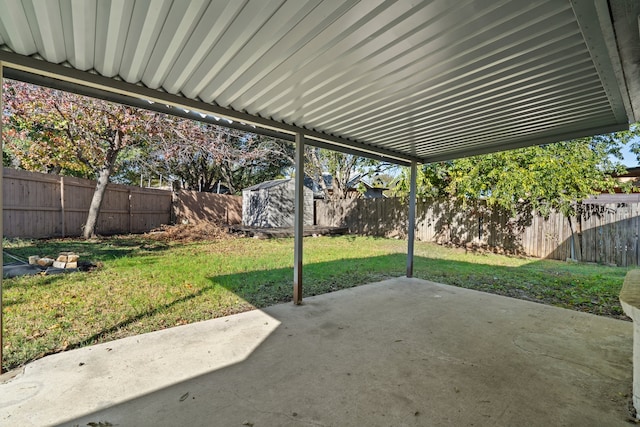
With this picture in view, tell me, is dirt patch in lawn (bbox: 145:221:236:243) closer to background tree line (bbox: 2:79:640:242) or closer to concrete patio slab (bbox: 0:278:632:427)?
background tree line (bbox: 2:79:640:242)

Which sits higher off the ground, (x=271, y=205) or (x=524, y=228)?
(x=271, y=205)

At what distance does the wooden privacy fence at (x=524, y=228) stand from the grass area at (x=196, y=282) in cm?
59

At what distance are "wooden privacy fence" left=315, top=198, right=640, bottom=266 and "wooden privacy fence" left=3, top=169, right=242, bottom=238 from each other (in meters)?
7.84

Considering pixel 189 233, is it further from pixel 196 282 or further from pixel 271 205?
pixel 196 282

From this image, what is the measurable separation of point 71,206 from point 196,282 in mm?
6184

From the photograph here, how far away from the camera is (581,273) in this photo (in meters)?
5.81

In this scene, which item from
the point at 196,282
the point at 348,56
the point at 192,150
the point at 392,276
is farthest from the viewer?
the point at 192,150

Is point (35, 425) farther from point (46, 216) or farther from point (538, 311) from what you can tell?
point (46, 216)

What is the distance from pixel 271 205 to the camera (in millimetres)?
13039

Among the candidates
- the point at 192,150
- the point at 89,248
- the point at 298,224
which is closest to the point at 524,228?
the point at 298,224

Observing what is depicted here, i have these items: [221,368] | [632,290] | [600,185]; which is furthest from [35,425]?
[600,185]

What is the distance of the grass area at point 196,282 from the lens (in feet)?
10.0

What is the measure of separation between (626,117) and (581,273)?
4.11 m

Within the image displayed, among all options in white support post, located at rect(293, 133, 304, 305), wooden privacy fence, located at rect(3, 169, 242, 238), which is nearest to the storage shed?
wooden privacy fence, located at rect(3, 169, 242, 238)
